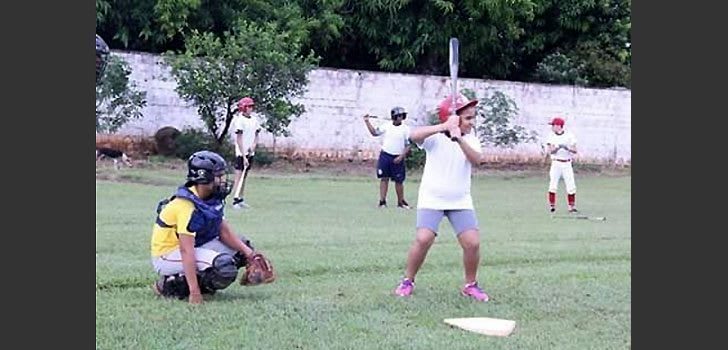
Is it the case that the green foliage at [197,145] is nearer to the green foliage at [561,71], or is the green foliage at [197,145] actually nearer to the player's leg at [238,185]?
the player's leg at [238,185]

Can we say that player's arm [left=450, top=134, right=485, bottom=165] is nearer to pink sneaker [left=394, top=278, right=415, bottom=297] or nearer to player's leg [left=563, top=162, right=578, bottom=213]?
pink sneaker [left=394, top=278, right=415, bottom=297]

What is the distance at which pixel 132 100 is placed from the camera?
23062mm

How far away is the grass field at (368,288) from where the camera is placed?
636 centimetres

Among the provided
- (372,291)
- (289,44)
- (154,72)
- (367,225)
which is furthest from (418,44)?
(372,291)

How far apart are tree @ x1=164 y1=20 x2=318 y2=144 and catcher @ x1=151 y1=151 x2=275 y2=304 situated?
1584 cm

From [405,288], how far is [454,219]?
0.62 m

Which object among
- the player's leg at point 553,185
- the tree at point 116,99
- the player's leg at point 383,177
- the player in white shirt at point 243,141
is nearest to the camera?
the player in white shirt at point 243,141

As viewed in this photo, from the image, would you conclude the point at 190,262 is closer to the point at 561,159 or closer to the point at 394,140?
the point at 394,140

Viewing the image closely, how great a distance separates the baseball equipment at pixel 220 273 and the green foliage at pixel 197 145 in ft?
53.6

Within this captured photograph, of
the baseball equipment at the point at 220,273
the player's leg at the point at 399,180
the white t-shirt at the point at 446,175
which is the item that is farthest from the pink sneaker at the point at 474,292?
the player's leg at the point at 399,180

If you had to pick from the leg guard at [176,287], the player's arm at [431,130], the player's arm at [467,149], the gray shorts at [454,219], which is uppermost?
the player's arm at [431,130]

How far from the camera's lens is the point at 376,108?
26.8m

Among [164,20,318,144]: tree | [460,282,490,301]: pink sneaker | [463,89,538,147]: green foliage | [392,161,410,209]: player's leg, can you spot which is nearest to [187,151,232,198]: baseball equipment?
[460,282,490,301]: pink sneaker
